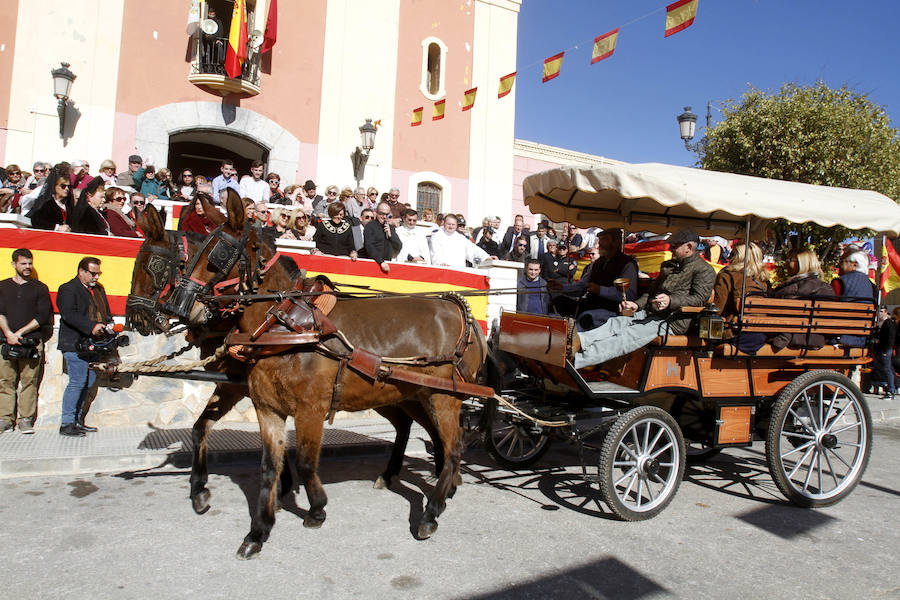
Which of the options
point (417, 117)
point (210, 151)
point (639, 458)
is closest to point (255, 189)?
point (417, 117)

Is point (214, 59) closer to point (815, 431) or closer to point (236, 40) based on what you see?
point (236, 40)

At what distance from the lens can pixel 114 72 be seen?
44.5 feet

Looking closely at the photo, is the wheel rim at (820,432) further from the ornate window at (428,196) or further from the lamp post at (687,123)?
the ornate window at (428,196)

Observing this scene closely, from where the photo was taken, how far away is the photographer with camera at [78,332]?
6613mm

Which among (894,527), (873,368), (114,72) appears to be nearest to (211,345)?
(894,527)

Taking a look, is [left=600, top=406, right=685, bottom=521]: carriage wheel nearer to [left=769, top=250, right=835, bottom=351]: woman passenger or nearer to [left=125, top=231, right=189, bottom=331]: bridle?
[left=769, top=250, right=835, bottom=351]: woman passenger

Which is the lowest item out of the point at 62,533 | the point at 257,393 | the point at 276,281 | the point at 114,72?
the point at 62,533

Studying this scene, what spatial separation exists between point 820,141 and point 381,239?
13.2 m

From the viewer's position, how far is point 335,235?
8766mm

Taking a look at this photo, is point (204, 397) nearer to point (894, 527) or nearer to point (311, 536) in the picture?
point (311, 536)

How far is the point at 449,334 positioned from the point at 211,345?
196 cm

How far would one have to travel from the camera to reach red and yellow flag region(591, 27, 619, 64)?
922 cm

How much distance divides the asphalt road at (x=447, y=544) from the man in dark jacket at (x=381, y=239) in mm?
3815

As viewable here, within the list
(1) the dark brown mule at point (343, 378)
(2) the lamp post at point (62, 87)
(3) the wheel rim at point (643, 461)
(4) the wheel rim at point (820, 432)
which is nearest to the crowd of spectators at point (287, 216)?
(1) the dark brown mule at point (343, 378)
